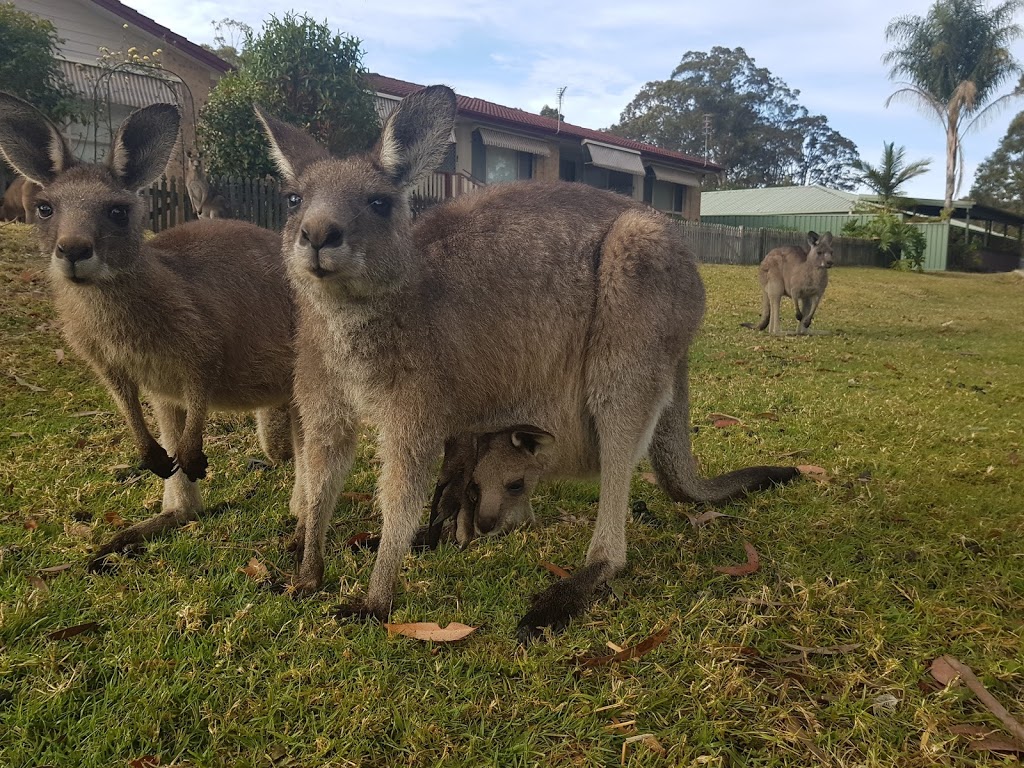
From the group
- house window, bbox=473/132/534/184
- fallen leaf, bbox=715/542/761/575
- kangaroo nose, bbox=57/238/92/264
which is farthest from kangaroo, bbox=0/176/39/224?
house window, bbox=473/132/534/184

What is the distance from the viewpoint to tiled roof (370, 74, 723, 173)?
1827cm

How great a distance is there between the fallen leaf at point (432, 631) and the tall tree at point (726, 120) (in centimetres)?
4715

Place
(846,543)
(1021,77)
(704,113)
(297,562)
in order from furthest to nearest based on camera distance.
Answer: (704,113)
(1021,77)
(846,543)
(297,562)

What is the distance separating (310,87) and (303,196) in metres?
7.57

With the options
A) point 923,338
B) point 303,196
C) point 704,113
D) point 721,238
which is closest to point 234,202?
point 303,196

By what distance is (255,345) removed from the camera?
10.0 ft

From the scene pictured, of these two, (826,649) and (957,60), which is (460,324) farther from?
(957,60)

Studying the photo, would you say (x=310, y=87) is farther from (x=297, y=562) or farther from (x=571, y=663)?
(x=571, y=663)

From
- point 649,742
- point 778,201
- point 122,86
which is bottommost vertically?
point 649,742

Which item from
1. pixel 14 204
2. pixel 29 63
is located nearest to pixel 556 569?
pixel 14 204

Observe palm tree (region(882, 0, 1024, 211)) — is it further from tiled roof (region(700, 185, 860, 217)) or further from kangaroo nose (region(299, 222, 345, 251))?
kangaroo nose (region(299, 222, 345, 251))

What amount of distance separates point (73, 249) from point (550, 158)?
20.5m

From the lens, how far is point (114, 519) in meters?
2.93

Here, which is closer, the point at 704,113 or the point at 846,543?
the point at 846,543
